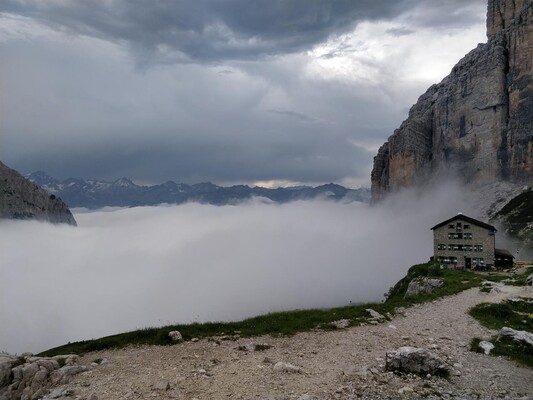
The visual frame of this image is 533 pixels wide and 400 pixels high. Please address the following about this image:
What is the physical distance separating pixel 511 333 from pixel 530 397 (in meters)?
7.35

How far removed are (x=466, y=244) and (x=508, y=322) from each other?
189 feet

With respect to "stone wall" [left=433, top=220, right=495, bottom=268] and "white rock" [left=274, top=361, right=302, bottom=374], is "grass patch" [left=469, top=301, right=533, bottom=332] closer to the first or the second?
"white rock" [left=274, top=361, right=302, bottom=374]

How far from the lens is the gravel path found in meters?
13.8

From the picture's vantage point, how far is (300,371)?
15.5 m

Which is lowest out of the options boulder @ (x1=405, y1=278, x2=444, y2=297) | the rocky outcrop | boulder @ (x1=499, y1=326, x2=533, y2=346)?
boulder @ (x1=405, y1=278, x2=444, y2=297)

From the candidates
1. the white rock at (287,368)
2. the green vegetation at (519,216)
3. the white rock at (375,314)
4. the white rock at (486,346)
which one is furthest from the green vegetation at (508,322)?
the green vegetation at (519,216)

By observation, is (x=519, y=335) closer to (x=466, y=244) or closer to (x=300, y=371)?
(x=300, y=371)

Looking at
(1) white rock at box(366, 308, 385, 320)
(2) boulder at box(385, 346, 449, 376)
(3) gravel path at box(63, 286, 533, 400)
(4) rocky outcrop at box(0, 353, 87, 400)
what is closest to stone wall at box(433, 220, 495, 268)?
(1) white rock at box(366, 308, 385, 320)

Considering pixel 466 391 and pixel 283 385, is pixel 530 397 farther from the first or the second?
pixel 283 385

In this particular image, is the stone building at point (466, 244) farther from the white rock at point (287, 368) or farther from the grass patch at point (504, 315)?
the white rock at point (287, 368)

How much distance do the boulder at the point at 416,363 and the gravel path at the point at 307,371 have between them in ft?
1.37

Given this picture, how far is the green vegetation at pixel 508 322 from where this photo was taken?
697 inches

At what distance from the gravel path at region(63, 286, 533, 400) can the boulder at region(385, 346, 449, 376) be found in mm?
418

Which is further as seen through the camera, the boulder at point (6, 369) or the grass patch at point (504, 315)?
the grass patch at point (504, 315)
